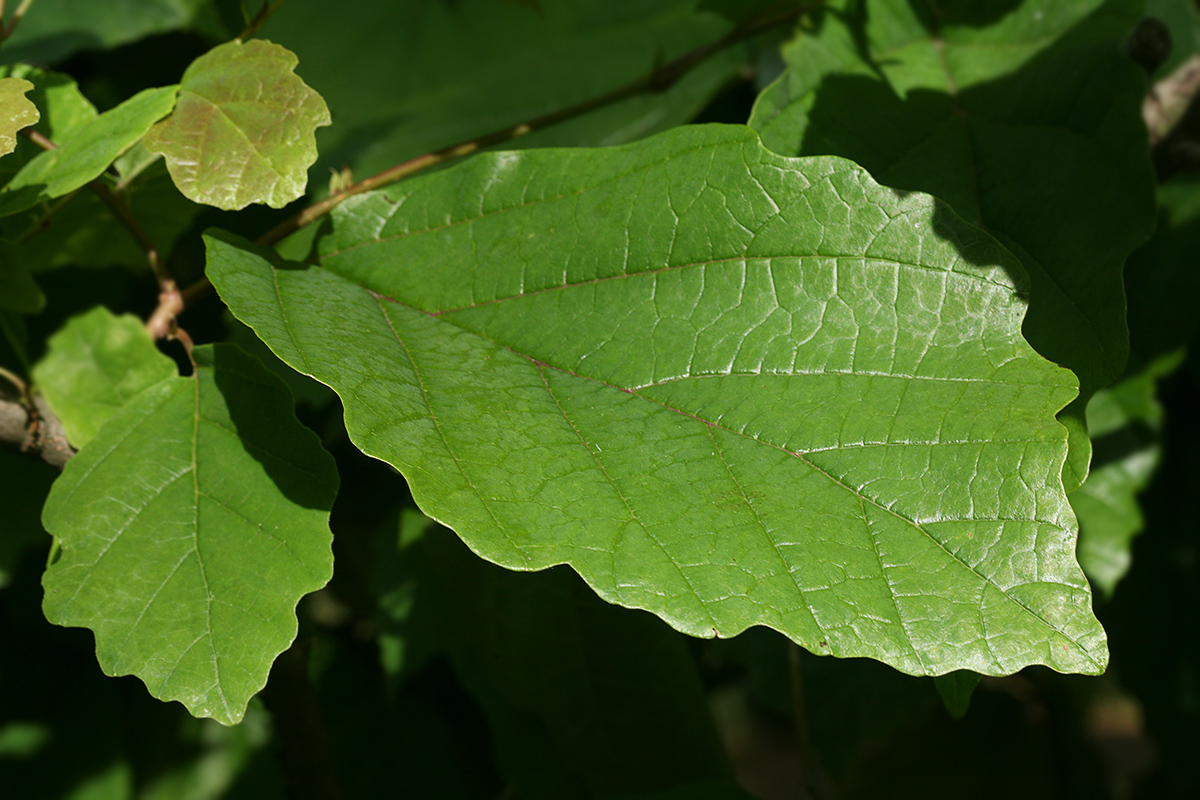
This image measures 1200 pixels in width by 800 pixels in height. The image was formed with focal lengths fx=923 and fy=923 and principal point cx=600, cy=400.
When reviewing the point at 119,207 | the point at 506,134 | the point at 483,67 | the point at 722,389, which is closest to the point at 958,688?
the point at 722,389

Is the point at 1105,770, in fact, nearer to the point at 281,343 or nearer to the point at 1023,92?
the point at 1023,92

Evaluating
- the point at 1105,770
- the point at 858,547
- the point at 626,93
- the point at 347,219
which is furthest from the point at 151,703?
the point at 1105,770

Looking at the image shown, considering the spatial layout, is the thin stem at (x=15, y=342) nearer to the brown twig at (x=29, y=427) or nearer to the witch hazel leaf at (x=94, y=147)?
the brown twig at (x=29, y=427)

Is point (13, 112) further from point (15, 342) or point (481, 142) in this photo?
point (481, 142)

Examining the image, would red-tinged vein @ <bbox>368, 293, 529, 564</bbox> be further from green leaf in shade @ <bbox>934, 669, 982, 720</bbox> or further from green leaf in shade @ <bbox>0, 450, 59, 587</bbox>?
green leaf in shade @ <bbox>0, 450, 59, 587</bbox>

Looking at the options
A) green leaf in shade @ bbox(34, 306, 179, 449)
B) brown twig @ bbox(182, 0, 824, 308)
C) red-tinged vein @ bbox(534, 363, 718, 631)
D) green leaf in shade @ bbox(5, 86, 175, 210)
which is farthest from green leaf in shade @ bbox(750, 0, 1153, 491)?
green leaf in shade @ bbox(34, 306, 179, 449)
